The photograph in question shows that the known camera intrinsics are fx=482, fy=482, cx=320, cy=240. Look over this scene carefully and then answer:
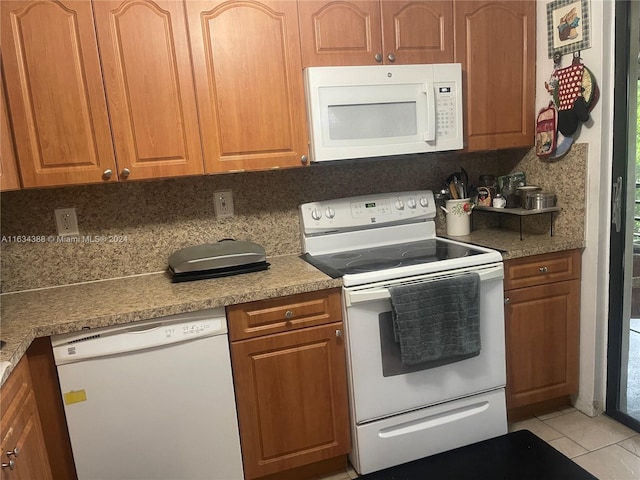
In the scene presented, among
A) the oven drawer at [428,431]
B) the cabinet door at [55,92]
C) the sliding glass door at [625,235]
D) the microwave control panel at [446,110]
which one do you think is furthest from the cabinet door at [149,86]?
the sliding glass door at [625,235]

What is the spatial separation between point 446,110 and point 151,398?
1.70 metres

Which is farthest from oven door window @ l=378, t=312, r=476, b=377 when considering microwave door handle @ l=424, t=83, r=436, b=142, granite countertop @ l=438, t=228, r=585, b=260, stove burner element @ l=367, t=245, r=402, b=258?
microwave door handle @ l=424, t=83, r=436, b=142

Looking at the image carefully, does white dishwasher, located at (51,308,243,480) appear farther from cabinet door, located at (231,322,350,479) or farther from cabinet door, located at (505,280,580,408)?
cabinet door, located at (505,280,580,408)

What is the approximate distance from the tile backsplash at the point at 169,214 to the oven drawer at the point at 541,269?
14 centimetres

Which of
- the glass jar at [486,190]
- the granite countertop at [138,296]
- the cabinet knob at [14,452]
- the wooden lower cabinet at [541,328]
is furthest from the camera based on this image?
the glass jar at [486,190]

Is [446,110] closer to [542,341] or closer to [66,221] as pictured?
[542,341]

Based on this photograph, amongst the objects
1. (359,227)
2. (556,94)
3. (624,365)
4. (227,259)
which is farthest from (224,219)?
(624,365)

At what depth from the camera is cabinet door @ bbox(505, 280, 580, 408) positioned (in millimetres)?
2193

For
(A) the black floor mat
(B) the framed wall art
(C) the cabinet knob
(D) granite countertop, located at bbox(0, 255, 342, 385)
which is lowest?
(A) the black floor mat

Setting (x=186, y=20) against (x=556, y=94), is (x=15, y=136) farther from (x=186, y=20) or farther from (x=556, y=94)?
(x=556, y=94)

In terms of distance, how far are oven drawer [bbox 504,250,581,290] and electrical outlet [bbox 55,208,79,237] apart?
74.3 inches

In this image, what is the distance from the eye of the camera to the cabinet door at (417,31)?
2.07 meters

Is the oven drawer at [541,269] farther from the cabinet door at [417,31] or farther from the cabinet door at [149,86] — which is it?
the cabinet door at [149,86]

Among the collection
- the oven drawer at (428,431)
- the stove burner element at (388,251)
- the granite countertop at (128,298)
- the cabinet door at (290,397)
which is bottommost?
the oven drawer at (428,431)
